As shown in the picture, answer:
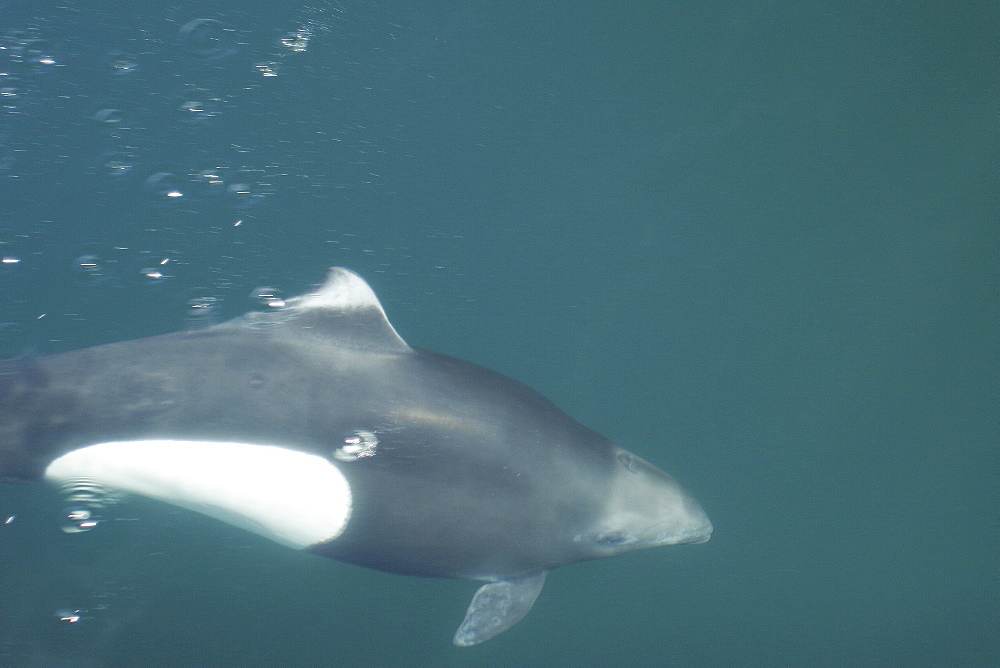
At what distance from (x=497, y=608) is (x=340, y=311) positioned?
8.27 feet

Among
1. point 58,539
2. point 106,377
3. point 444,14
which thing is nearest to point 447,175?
point 444,14

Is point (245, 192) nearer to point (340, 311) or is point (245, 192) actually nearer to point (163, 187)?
point (163, 187)

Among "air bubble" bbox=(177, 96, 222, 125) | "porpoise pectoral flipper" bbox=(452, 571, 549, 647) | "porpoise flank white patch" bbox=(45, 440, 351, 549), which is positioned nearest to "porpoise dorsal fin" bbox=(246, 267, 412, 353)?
"porpoise flank white patch" bbox=(45, 440, 351, 549)

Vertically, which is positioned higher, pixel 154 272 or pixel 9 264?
pixel 154 272

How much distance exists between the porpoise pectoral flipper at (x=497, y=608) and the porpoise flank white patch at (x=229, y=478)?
4.09ft

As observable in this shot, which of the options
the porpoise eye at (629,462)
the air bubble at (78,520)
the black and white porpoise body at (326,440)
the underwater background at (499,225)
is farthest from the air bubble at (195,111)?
the porpoise eye at (629,462)

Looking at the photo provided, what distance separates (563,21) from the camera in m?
7.97

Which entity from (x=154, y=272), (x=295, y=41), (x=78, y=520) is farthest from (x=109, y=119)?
(x=78, y=520)

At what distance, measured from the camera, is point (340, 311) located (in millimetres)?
4539

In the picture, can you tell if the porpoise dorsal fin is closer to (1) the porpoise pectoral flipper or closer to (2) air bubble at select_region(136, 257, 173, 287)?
(1) the porpoise pectoral flipper

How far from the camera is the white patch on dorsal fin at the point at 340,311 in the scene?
4531 mm

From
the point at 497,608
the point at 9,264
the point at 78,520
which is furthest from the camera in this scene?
the point at 9,264

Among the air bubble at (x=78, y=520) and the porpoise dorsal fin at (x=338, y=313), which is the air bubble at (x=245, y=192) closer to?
the porpoise dorsal fin at (x=338, y=313)

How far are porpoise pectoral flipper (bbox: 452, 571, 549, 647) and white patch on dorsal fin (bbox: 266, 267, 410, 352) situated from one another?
6.88 feet
